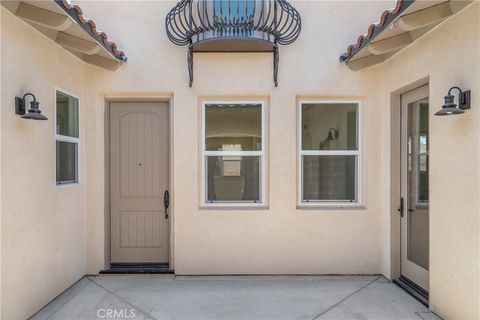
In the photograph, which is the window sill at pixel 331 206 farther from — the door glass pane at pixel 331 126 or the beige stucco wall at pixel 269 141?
the door glass pane at pixel 331 126

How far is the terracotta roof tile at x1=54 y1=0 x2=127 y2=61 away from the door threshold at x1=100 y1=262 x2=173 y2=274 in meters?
3.11

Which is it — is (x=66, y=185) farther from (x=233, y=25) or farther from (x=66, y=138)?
(x=233, y=25)

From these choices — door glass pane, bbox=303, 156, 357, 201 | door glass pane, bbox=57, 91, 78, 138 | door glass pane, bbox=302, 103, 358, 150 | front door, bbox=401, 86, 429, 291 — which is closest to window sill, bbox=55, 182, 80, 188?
door glass pane, bbox=57, 91, 78, 138

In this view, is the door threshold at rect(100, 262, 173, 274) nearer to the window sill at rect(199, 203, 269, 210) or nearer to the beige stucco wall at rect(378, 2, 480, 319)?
the window sill at rect(199, 203, 269, 210)

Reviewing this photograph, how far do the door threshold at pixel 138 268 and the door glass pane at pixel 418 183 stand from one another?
3.47 metres

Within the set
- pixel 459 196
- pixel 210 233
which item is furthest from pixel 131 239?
pixel 459 196

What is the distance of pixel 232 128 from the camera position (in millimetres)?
5016

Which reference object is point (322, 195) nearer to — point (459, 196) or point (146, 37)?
point (459, 196)

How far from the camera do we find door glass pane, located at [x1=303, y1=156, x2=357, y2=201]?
16.6ft

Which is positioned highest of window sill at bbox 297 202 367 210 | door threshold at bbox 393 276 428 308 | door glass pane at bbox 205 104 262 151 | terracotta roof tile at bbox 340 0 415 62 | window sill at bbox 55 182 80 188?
terracotta roof tile at bbox 340 0 415 62

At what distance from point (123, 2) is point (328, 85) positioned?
3292 mm

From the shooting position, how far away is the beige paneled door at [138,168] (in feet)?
16.9

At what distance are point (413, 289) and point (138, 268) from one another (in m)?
3.90

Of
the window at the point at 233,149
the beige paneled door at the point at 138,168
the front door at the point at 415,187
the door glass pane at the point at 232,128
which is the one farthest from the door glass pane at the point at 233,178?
the front door at the point at 415,187
